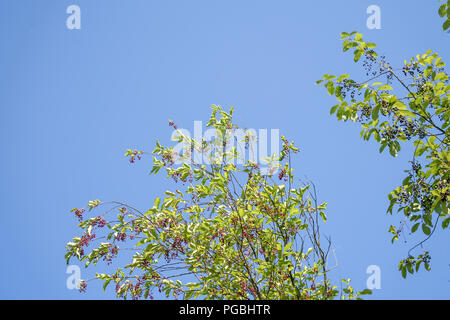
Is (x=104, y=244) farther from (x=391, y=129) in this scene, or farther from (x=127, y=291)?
(x=391, y=129)

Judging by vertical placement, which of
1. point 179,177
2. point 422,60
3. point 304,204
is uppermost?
point 422,60

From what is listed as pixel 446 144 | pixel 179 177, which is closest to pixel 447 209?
pixel 446 144

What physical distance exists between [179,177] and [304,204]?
1680mm

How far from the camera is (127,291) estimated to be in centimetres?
468

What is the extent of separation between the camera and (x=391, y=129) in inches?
183

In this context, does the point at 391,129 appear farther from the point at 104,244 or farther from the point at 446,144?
the point at 104,244
